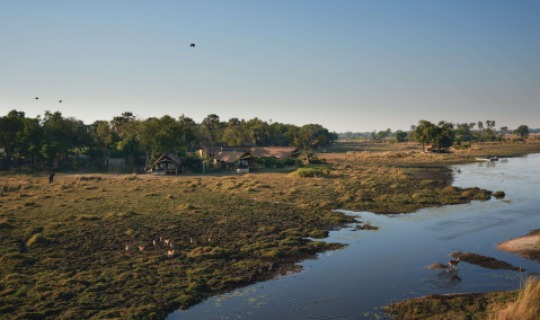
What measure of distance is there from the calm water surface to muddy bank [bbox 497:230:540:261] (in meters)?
0.74

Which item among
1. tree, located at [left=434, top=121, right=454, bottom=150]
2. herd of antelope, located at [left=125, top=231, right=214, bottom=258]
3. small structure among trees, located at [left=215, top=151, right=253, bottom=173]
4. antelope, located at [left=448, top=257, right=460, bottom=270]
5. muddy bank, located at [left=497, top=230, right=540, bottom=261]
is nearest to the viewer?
antelope, located at [left=448, top=257, right=460, bottom=270]

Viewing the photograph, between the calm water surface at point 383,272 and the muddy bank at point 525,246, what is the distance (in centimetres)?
74

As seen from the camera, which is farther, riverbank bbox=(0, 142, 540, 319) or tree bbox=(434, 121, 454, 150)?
tree bbox=(434, 121, 454, 150)

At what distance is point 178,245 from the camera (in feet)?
81.0

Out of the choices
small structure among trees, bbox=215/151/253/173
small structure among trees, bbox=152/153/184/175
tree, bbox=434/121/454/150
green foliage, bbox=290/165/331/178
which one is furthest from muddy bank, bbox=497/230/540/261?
tree, bbox=434/121/454/150

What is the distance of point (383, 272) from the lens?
20828mm

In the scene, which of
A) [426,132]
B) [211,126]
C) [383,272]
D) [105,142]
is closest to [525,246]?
[383,272]

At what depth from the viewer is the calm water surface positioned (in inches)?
655

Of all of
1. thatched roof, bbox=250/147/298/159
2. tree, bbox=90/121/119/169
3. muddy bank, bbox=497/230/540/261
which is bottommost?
muddy bank, bbox=497/230/540/261

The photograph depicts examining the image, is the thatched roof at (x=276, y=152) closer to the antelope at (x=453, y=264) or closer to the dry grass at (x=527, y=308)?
the antelope at (x=453, y=264)

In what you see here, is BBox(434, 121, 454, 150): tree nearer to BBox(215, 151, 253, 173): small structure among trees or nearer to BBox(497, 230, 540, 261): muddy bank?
BBox(215, 151, 253, 173): small structure among trees

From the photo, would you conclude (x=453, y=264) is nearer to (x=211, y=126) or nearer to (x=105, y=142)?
(x=105, y=142)

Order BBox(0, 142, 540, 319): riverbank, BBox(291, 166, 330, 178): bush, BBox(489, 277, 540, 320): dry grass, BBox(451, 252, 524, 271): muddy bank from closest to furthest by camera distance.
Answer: BBox(489, 277, 540, 320): dry grass < BBox(0, 142, 540, 319): riverbank < BBox(451, 252, 524, 271): muddy bank < BBox(291, 166, 330, 178): bush

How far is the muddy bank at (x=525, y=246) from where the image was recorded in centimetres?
2303
